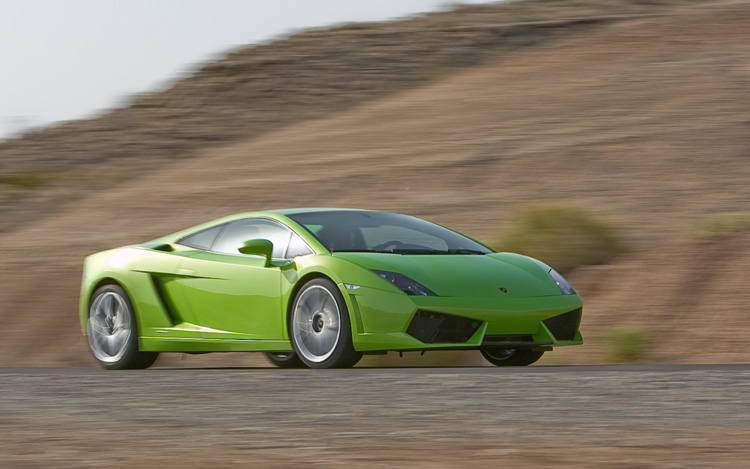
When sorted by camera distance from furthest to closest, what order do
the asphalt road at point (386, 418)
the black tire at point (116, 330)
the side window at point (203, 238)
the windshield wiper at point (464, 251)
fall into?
the black tire at point (116, 330) < the side window at point (203, 238) < the windshield wiper at point (464, 251) < the asphalt road at point (386, 418)

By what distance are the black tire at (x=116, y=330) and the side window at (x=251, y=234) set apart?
0.96 m

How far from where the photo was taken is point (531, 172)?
22172mm

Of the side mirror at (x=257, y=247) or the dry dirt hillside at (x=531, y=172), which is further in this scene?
the dry dirt hillside at (x=531, y=172)

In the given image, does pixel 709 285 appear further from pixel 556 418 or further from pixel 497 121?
pixel 497 121

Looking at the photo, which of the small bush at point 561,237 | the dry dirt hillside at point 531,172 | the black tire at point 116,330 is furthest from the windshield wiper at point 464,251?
the small bush at point 561,237

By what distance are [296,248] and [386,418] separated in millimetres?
3656

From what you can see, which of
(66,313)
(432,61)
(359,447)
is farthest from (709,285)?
(432,61)

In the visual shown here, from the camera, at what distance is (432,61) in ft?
111

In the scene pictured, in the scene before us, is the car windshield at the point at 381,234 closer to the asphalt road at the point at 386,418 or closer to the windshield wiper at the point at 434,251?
the windshield wiper at the point at 434,251

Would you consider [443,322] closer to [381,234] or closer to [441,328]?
[441,328]

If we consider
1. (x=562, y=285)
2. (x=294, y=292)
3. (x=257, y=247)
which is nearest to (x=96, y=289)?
(x=257, y=247)

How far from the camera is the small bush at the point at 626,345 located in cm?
1270

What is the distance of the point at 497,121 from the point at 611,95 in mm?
2403

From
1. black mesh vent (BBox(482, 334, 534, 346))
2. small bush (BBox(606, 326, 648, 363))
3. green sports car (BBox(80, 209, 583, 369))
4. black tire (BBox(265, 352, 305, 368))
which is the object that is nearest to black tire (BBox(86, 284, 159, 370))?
green sports car (BBox(80, 209, 583, 369))
